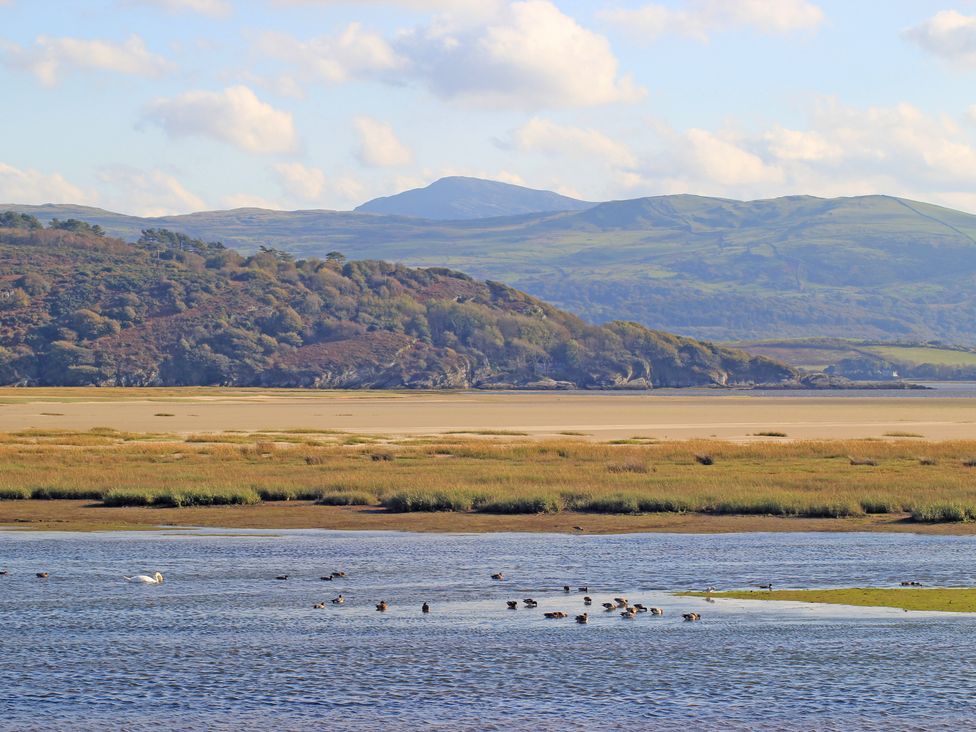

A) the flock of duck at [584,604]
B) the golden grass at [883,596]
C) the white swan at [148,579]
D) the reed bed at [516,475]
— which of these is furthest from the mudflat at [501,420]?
the white swan at [148,579]

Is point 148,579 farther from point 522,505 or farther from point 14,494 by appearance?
point 14,494

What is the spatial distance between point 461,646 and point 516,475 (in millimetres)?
27133

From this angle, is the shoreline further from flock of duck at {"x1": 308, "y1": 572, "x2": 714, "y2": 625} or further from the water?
flock of duck at {"x1": 308, "y1": 572, "x2": 714, "y2": 625}

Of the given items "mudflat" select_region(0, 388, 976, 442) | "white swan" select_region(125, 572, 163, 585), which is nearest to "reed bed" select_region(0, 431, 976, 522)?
"white swan" select_region(125, 572, 163, 585)

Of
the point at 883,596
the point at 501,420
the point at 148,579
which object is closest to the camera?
the point at 883,596

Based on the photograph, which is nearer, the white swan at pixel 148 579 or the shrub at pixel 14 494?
the white swan at pixel 148 579

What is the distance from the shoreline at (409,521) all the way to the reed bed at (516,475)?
2.47ft

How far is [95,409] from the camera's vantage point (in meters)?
116

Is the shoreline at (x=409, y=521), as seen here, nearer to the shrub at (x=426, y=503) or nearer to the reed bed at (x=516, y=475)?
the shrub at (x=426, y=503)

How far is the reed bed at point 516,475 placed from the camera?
39938 mm

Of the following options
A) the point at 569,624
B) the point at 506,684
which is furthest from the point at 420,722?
the point at 569,624

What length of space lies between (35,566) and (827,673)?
16800 millimetres

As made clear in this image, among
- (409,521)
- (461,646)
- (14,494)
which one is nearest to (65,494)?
(14,494)

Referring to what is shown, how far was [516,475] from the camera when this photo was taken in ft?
157
